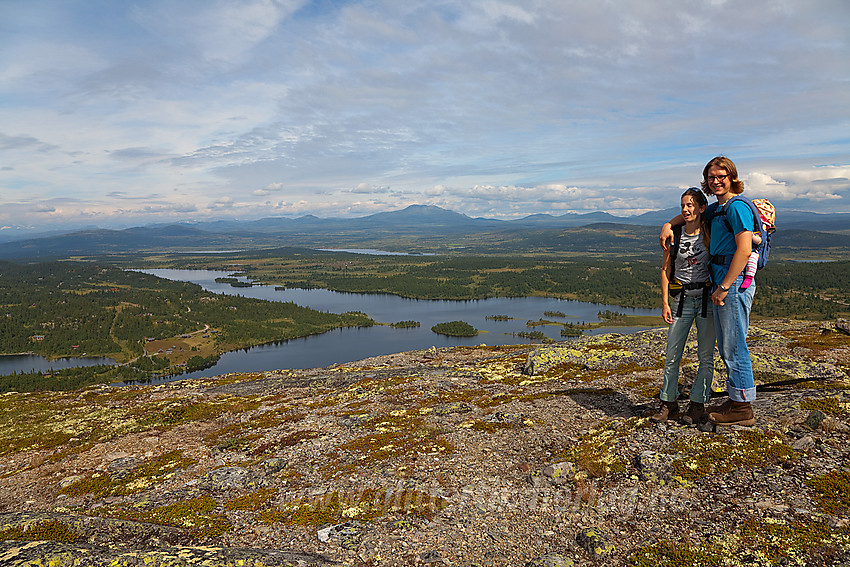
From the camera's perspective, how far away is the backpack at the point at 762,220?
30.0 feet

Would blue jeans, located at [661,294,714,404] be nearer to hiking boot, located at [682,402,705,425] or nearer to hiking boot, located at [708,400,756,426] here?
hiking boot, located at [682,402,705,425]

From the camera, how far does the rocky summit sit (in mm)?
8125

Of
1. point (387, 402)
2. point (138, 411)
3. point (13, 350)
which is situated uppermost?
point (387, 402)

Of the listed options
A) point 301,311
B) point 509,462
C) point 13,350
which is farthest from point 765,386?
point 13,350

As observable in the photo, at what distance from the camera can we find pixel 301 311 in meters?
180

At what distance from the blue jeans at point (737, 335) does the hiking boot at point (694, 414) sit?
1.44m

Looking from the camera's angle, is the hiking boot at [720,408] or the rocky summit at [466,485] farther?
the hiking boot at [720,408]

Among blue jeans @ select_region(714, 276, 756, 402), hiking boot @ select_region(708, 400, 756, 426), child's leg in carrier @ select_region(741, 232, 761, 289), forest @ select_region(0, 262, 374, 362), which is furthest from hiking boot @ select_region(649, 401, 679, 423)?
forest @ select_region(0, 262, 374, 362)

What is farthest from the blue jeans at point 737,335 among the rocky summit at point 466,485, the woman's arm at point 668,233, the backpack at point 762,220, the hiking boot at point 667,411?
the hiking boot at point 667,411

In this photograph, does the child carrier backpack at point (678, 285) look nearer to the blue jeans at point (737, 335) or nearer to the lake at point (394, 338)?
the blue jeans at point (737, 335)

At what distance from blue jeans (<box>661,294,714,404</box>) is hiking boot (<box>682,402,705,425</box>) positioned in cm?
21

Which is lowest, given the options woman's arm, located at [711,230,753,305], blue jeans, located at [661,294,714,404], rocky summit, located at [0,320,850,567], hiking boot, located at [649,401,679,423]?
rocky summit, located at [0,320,850,567]

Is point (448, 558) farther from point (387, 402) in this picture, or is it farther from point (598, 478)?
point (387, 402)

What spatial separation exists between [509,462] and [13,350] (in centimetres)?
19286
